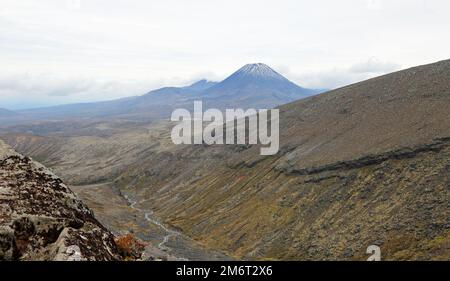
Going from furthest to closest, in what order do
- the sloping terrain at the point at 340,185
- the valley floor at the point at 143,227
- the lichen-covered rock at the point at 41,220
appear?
the valley floor at the point at 143,227 < the sloping terrain at the point at 340,185 < the lichen-covered rock at the point at 41,220

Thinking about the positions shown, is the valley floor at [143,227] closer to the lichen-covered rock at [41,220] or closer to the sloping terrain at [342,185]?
the sloping terrain at [342,185]

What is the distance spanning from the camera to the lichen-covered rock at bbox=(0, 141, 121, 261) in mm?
9789

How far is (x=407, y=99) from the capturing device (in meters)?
102

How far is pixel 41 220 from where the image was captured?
1040cm

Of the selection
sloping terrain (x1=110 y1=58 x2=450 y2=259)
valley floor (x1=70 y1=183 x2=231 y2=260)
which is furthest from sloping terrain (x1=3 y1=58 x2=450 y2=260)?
valley floor (x1=70 y1=183 x2=231 y2=260)

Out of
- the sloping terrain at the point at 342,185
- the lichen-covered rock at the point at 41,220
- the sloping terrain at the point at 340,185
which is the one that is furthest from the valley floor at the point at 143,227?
the lichen-covered rock at the point at 41,220

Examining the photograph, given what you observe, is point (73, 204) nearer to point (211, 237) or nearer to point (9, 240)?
point (9, 240)

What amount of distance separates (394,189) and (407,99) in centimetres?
3717

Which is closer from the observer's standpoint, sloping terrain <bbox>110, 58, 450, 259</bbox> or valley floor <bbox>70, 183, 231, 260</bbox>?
sloping terrain <bbox>110, 58, 450, 259</bbox>

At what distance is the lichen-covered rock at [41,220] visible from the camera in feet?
32.1

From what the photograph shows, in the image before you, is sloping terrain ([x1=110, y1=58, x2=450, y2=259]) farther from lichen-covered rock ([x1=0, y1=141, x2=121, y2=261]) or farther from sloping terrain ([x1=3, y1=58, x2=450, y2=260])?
lichen-covered rock ([x1=0, y1=141, x2=121, y2=261])

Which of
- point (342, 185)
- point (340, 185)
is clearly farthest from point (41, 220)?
point (340, 185)

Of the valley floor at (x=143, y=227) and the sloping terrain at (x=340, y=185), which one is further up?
the sloping terrain at (x=340, y=185)

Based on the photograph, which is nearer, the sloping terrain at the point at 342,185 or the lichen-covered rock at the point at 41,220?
the lichen-covered rock at the point at 41,220
